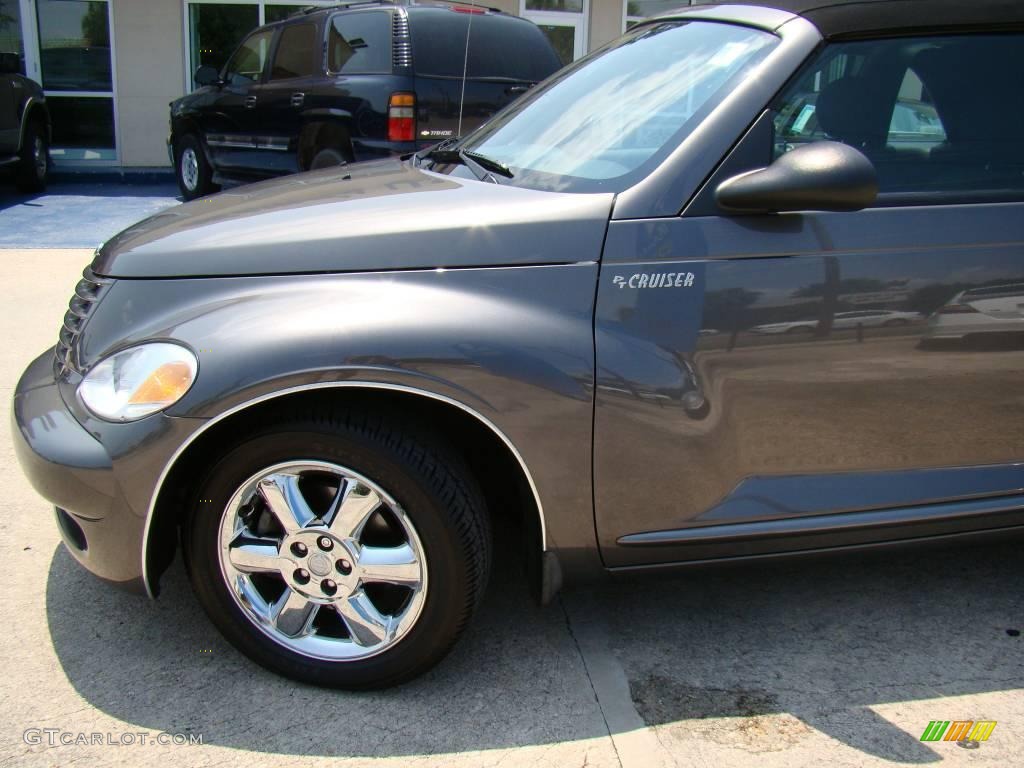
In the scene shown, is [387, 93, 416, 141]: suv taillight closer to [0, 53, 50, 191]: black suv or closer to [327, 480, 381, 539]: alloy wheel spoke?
[0, 53, 50, 191]: black suv

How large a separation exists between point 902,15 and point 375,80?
17.8ft

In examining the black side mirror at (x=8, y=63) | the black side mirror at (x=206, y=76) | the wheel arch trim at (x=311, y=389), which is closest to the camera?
the wheel arch trim at (x=311, y=389)

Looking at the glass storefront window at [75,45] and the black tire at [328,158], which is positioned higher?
the glass storefront window at [75,45]

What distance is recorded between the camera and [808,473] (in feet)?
8.67

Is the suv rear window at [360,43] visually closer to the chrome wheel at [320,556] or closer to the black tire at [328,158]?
the black tire at [328,158]

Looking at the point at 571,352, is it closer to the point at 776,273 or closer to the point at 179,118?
the point at 776,273

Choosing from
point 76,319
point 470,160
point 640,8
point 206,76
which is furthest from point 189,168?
point 76,319

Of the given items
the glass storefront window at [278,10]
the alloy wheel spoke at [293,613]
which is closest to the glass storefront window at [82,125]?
the glass storefront window at [278,10]

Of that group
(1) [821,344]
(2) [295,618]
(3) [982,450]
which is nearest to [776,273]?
(1) [821,344]

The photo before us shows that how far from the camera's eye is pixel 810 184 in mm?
2436

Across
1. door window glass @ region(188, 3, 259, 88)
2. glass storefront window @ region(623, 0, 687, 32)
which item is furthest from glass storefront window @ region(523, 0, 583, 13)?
door window glass @ region(188, 3, 259, 88)

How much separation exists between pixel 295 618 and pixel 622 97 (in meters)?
1.75

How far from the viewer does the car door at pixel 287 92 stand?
8469mm

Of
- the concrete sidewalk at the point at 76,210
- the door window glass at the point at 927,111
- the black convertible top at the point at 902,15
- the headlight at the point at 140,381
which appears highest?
the black convertible top at the point at 902,15
